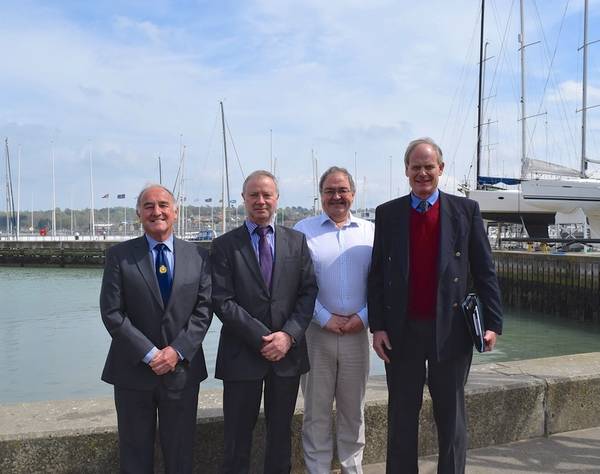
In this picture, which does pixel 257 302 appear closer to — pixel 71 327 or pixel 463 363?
pixel 463 363

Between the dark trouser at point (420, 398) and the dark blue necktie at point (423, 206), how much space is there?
673 mm

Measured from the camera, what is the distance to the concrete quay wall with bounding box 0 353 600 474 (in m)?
3.42

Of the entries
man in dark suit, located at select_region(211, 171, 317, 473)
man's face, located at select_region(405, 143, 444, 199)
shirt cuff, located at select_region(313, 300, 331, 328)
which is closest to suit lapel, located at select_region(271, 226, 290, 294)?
man in dark suit, located at select_region(211, 171, 317, 473)

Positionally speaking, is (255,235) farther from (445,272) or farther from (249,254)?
(445,272)

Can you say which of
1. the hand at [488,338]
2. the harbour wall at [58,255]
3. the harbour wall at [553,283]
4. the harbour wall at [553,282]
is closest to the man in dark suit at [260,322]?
the hand at [488,338]

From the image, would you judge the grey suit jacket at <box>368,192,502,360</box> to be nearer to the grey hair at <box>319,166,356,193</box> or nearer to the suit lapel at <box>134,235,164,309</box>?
the grey hair at <box>319,166,356,193</box>

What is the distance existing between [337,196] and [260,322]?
99 cm

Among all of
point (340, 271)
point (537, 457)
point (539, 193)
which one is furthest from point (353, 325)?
point (539, 193)

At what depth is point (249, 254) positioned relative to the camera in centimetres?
343

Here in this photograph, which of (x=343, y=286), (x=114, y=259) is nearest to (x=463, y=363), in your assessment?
(x=343, y=286)

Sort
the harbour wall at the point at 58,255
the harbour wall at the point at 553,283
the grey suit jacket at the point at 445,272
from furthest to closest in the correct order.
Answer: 1. the harbour wall at the point at 58,255
2. the harbour wall at the point at 553,283
3. the grey suit jacket at the point at 445,272

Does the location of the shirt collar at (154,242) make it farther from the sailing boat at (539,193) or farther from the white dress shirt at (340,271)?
the sailing boat at (539,193)

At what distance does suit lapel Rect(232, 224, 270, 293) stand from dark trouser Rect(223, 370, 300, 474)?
1.81 feet

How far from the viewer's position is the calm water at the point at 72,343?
1213 cm
